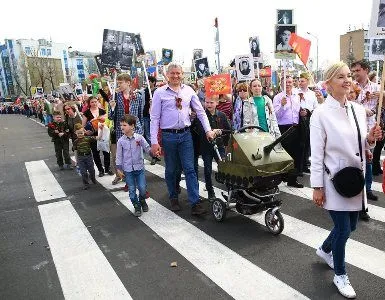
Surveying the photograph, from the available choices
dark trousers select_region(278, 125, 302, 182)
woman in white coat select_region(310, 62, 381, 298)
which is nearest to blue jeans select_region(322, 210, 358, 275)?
woman in white coat select_region(310, 62, 381, 298)

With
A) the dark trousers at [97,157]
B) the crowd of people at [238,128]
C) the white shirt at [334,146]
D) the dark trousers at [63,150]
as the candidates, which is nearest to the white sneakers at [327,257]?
the crowd of people at [238,128]

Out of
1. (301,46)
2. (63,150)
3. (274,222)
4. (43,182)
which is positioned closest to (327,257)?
(274,222)

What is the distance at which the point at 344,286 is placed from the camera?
3.11 metres

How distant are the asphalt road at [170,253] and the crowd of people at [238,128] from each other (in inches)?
12.6

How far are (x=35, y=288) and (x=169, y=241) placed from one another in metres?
1.60

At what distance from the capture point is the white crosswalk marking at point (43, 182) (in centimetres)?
718

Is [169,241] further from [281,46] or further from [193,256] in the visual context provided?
[281,46]

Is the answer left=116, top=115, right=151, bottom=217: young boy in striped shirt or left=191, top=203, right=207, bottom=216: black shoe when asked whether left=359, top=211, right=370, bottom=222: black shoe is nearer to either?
left=191, top=203, right=207, bottom=216: black shoe

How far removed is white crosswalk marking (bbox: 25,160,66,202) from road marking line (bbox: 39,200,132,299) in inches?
51.9

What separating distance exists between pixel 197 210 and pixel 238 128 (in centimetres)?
185

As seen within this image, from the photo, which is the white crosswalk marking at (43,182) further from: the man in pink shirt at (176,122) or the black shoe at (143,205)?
the man in pink shirt at (176,122)

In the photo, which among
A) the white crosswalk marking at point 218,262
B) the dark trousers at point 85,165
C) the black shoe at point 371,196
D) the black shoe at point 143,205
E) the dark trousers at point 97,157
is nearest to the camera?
the white crosswalk marking at point 218,262

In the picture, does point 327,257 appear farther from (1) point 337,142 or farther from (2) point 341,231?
(1) point 337,142

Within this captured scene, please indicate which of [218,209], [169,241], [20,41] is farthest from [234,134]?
[20,41]
